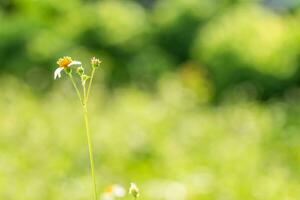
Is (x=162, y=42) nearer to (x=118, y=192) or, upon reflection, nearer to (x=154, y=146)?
(x=154, y=146)

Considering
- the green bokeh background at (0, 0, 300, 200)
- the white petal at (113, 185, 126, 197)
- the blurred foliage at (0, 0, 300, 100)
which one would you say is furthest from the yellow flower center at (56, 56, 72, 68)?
the blurred foliage at (0, 0, 300, 100)

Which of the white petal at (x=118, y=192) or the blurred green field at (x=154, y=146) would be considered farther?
the blurred green field at (x=154, y=146)

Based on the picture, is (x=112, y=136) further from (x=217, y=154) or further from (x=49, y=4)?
(x=49, y=4)

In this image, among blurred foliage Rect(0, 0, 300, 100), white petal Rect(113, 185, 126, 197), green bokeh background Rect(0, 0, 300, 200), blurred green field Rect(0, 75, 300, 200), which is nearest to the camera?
white petal Rect(113, 185, 126, 197)

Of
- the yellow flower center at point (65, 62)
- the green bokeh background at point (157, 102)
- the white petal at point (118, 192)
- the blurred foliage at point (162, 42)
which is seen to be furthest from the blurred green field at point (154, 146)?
the yellow flower center at point (65, 62)

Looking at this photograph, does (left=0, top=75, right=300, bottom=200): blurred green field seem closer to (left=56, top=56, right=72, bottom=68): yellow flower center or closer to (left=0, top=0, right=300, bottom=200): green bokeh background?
(left=0, top=0, right=300, bottom=200): green bokeh background

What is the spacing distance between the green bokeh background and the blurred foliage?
0.04ft

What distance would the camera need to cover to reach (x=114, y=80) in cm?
748

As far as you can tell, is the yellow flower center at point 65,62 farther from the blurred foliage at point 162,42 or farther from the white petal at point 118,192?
the blurred foliage at point 162,42

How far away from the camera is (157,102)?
579 centimetres

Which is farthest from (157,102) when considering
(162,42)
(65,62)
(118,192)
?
(65,62)

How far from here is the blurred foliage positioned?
6.69 meters

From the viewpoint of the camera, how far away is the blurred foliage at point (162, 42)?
22.0 ft

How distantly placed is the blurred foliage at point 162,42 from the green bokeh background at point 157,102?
0.01 meters
